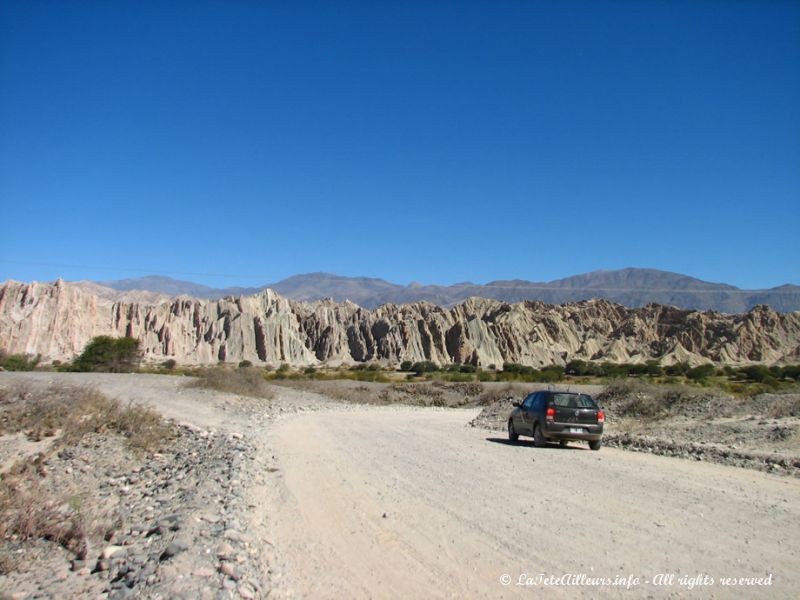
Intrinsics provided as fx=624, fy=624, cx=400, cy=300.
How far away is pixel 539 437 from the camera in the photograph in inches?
655

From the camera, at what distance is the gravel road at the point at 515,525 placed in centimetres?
591

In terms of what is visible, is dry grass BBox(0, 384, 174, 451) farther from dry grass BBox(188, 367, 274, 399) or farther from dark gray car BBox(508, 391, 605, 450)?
dry grass BBox(188, 367, 274, 399)

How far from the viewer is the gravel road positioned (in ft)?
19.4

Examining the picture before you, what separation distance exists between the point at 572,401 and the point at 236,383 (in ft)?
80.5

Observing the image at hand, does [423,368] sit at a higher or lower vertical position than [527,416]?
higher

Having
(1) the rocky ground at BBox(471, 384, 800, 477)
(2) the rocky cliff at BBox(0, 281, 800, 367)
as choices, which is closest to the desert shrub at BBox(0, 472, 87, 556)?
(1) the rocky ground at BBox(471, 384, 800, 477)

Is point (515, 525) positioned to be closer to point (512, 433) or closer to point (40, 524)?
point (40, 524)

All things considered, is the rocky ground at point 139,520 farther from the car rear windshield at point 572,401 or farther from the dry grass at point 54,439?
the car rear windshield at point 572,401

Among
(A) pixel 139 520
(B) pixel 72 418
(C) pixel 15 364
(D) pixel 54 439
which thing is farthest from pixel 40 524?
(C) pixel 15 364

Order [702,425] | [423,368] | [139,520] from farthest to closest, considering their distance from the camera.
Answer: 1. [423,368]
2. [702,425]
3. [139,520]

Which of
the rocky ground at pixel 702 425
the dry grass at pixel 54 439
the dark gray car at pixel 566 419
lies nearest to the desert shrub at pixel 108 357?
the dry grass at pixel 54 439

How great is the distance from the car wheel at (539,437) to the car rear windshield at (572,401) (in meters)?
0.83

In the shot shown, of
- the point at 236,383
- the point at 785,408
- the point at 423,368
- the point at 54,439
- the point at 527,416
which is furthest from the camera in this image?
the point at 423,368

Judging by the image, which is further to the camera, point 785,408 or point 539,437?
point 785,408
